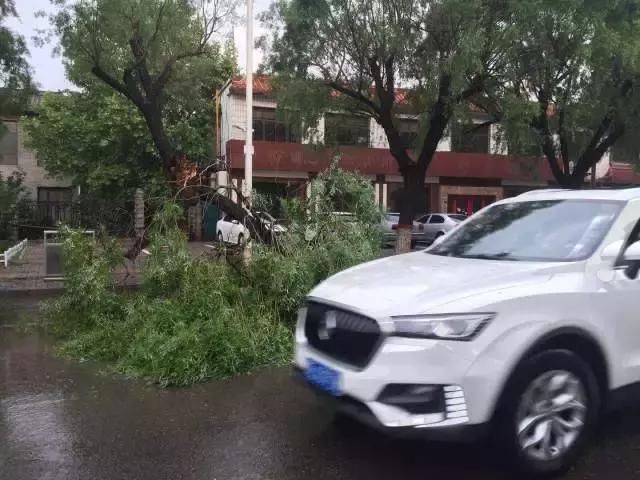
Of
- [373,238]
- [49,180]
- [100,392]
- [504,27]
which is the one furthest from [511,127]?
[49,180]

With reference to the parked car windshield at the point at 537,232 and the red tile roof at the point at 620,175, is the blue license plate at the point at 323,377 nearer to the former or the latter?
the parked car windshield at the point at 537,232

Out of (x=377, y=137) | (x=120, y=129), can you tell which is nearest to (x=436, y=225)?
(x=377, y=137)

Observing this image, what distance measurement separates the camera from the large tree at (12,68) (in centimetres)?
1506

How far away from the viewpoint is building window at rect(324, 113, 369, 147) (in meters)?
19.0

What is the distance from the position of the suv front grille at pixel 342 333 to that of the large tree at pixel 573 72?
10.5 meters

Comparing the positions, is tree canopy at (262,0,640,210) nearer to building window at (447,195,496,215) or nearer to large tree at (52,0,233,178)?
large tree at (52,0,233,178)

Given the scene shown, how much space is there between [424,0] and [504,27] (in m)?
1.85

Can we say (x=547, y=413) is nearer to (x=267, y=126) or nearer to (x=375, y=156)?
(x=267, y=126)

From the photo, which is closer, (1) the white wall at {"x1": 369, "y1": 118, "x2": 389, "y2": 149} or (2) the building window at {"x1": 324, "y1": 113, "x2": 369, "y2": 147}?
(2) the building window at {"x1": 324, "y1": 113, "x2": 369, "y2": 147}

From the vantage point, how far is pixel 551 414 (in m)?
3.64

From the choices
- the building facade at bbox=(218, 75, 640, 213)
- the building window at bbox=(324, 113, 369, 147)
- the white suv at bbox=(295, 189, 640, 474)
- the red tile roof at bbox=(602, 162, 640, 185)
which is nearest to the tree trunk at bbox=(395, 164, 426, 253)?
the building facade at bbox=(218, 75, 640, 213)

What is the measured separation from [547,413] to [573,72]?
48.2 ft

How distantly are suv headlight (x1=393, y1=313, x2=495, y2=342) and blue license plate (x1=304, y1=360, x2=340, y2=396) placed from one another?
0.53 m

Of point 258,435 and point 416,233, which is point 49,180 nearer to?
point 416,233
